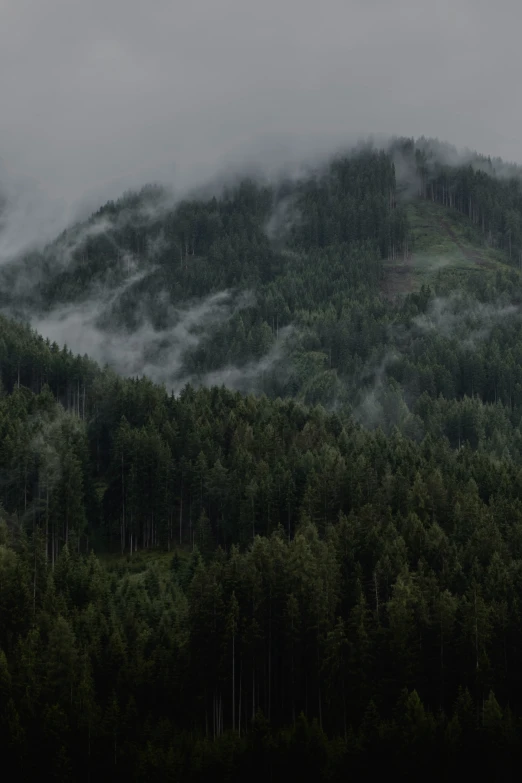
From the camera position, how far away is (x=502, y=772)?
66688 mm

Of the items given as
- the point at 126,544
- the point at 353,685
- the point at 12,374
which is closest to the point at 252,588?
the point at 353,685

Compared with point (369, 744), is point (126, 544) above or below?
above

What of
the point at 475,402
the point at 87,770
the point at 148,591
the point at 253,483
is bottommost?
the point at 87,770

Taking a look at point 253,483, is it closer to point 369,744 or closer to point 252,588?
point 252,588

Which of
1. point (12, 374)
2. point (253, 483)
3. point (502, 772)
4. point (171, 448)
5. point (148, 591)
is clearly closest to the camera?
point (502, 772)

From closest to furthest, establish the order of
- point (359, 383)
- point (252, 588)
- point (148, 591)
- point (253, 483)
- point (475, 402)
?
point (252, 588), point (148, 591), point (253, 483), point (475, 402), point (359, 383)

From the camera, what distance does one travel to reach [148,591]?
100312 millimetres

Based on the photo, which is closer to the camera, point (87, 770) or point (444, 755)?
point (444, 755)

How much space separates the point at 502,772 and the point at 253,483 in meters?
54.5

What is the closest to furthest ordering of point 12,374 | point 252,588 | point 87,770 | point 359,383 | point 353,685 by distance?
1. point 87,770
2. point 353,685
3. point 252,588
4. point 12,374
5. point 359,383

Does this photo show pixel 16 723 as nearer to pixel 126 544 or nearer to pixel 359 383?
pixel 126 544

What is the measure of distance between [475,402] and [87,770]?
11985 centimetres

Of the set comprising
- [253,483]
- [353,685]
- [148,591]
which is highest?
[253,483]

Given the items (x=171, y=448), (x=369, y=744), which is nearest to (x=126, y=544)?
(x=171, y=448)
